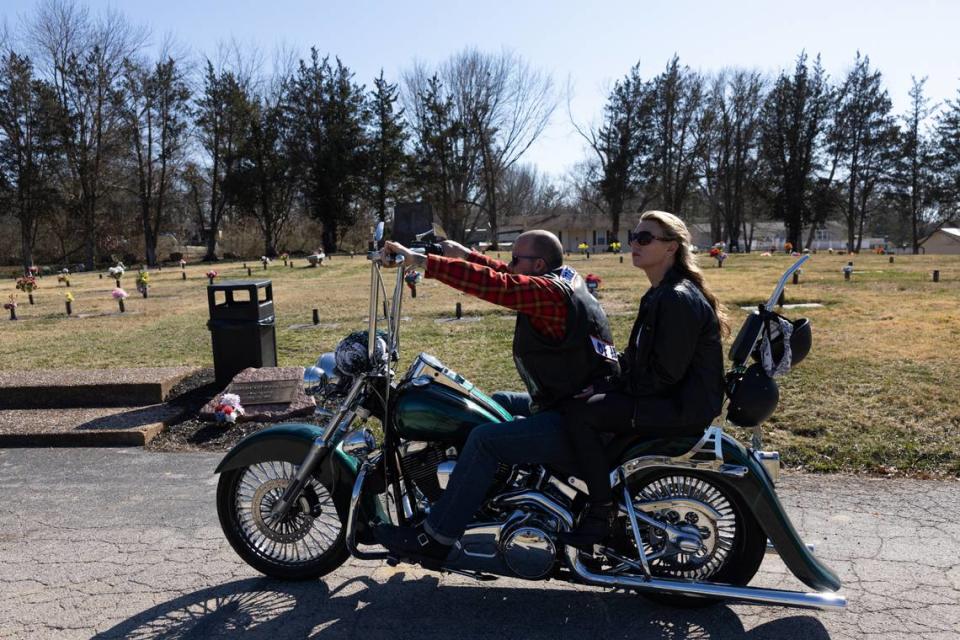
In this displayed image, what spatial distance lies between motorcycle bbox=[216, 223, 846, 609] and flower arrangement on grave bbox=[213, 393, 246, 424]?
2.91 meters

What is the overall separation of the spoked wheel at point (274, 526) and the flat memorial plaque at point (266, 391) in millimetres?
3029

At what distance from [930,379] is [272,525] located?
6.22 m

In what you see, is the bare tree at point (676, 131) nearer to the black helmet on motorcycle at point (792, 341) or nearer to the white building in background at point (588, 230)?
the white building in background at point (588, 230)

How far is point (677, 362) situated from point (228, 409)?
14.4 feet

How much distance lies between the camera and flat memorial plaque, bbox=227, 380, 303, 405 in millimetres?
6348

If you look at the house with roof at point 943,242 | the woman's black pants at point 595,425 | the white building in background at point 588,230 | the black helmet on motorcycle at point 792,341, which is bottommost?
the woman's black pants at point 595,425

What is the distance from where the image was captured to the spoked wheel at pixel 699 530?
9.50ft

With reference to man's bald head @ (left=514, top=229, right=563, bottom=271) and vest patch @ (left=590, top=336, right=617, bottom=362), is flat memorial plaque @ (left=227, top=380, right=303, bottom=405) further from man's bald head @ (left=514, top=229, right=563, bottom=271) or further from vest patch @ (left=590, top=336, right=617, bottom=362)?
vest patch @ (left=590, top=336, right=617, bottom=362)

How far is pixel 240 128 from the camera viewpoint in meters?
47.8

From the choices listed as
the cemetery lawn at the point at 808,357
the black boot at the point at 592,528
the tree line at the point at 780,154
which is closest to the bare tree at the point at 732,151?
the tree line at the point at 780,154

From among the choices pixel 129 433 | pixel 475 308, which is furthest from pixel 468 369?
pixel 475 308

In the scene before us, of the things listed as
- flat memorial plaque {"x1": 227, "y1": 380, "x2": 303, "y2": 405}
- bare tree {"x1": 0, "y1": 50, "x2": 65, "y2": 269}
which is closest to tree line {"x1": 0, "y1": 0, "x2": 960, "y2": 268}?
bare tree {"x1": 0, "y1": 50, "x2": 65, "y2": 269}

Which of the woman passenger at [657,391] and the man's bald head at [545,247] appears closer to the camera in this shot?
the woman passenger at [657,391]

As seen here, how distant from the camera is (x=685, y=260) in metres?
2.94
